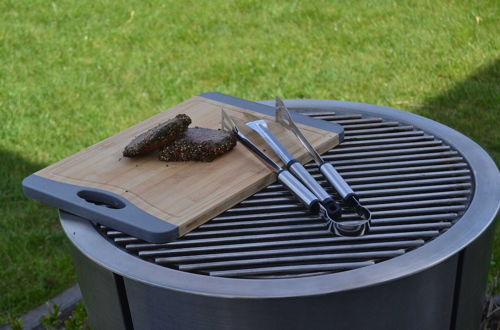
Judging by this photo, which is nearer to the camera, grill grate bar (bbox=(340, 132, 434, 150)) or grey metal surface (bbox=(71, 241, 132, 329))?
grey metal surface (bbox=(71, 241, 132, 329))

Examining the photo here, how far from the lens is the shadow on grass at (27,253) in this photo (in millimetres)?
3523

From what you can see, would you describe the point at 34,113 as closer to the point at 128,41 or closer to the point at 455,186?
the point at 128,41

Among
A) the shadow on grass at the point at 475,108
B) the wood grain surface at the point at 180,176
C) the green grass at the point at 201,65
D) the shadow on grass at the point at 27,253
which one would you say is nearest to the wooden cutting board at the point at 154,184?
the wood grain surface at the point at 180,176

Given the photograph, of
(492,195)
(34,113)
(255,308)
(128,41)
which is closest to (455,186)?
(492,195)

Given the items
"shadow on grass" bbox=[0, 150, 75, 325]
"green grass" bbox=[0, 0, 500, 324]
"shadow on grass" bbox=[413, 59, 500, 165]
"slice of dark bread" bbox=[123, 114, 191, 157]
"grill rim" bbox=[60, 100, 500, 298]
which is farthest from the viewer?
"green grass" bbox=[0, 0, 500, 324]

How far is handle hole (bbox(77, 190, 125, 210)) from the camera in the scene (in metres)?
2.19

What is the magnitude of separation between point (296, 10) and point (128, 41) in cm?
146

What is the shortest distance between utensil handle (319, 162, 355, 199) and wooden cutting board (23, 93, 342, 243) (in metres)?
0.17

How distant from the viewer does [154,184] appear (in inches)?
88.9

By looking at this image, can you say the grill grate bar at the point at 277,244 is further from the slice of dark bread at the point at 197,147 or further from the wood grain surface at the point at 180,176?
the slice of dark bread at the point at 197,147

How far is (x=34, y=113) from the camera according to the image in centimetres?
520

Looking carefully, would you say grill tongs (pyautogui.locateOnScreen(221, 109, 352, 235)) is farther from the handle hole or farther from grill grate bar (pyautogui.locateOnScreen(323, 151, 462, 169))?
the handle hole

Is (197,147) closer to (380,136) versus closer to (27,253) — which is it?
(380,136)

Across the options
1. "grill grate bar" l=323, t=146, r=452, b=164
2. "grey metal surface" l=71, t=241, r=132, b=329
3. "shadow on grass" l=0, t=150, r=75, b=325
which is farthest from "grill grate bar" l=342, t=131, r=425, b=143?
"shadow on grass" l=0, t=150, r=75, b=325
